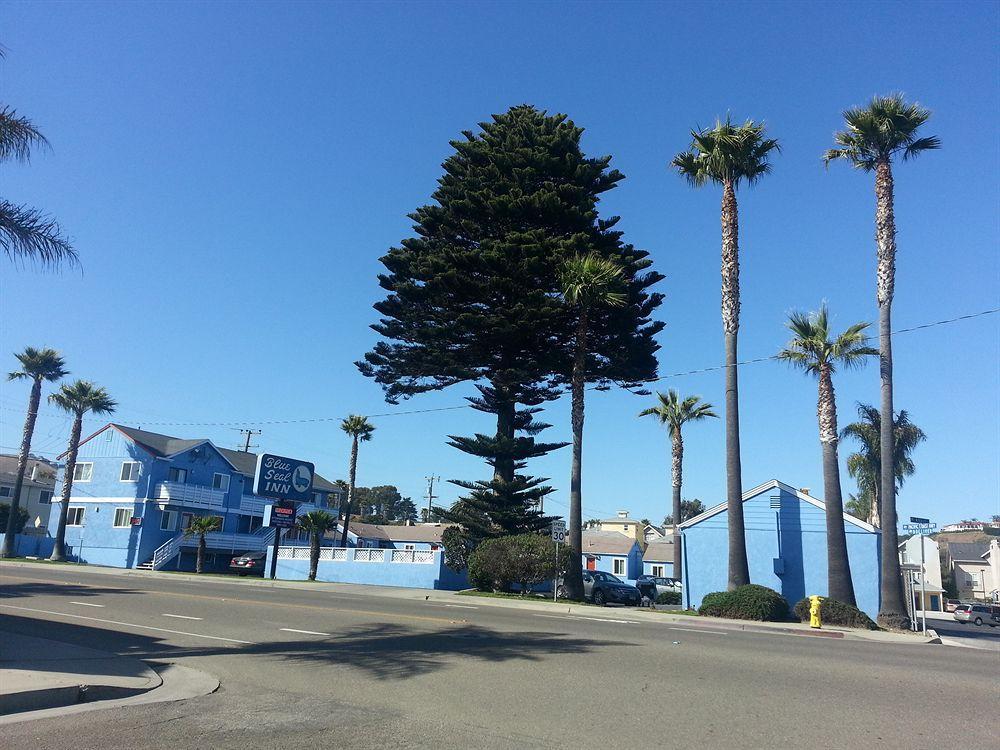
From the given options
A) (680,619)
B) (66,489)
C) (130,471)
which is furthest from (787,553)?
(66,489)

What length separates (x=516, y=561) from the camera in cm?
2786

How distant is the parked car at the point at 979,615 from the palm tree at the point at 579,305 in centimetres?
3687

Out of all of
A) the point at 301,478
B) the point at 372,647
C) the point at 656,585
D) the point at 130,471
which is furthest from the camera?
the point at 130,471

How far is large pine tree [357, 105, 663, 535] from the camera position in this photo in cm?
3212

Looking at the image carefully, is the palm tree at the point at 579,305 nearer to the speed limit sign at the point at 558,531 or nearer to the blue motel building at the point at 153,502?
the speed limit sign at the point at 558,531

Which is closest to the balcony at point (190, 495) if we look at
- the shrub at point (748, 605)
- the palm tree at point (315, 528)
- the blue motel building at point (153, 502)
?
the blue motel building at point (153, 502)

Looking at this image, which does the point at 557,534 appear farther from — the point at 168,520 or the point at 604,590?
the point at 168,520

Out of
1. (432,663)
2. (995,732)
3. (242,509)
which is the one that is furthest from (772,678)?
(242,509)

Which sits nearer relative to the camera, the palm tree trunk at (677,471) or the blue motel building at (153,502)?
the palm tree trunk at (677,471)

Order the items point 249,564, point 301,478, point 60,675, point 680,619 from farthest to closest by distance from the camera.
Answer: point 249,564 < point 301,478 < point 680,619 < point 60,675

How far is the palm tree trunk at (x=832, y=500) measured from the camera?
24344mm

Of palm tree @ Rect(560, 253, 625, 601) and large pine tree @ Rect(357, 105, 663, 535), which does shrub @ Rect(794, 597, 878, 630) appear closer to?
palm tree @ Rect(560, 253, 625, 601)

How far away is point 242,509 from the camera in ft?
179

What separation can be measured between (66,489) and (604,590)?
39863 millimetres
